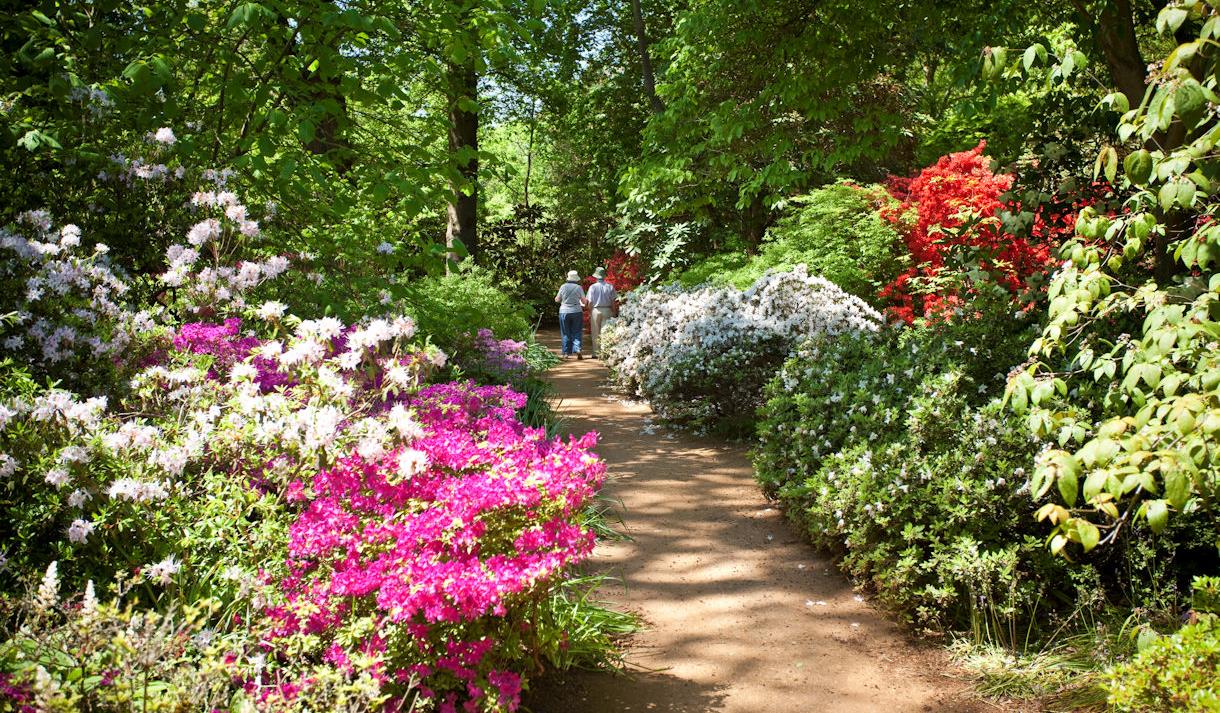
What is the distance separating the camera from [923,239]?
1058 cm

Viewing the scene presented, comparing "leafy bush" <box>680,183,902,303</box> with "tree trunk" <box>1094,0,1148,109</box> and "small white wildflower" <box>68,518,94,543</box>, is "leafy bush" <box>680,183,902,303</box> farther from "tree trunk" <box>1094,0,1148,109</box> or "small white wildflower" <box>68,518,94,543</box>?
"small white wildflower" <box>68,518,94,543</box>

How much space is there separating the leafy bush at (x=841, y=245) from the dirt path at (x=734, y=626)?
5.29m

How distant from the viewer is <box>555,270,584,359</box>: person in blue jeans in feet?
47.4

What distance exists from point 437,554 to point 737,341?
5.90 metres

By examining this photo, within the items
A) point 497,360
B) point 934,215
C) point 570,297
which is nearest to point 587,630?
point 497,360

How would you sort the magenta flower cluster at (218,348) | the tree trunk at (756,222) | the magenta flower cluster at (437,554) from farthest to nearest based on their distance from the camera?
the tree trunk at (756,222)
the magenta flower cluster at (218,348)
the magenta flower cluster at (437,554)

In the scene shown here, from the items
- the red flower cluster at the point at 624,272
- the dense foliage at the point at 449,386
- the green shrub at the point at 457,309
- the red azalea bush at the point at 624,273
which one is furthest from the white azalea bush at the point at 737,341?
the red flower cluster at the point at 624,272

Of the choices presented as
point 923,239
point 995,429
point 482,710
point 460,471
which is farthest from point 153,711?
point 923,239

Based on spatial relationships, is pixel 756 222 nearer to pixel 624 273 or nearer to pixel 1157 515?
pixel 624 273

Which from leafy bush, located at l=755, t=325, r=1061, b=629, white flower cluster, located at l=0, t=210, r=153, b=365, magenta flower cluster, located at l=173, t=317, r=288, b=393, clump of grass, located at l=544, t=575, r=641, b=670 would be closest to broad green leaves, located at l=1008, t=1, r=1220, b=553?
leafy bush, located at l=755, t=325, r=1061, b=629

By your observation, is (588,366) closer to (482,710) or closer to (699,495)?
(699,495)

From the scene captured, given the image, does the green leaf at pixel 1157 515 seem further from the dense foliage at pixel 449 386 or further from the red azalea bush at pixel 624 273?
the red azalea bush at pixel 624 273

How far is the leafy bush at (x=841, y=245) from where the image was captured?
11180 mm

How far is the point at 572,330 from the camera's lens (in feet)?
49.3
